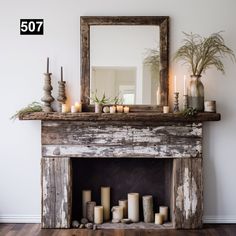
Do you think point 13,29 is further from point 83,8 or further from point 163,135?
point 163,135

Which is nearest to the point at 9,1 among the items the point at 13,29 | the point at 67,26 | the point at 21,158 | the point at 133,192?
the point at 13,29

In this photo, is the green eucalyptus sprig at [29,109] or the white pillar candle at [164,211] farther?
the white pillar candle at [164,211]

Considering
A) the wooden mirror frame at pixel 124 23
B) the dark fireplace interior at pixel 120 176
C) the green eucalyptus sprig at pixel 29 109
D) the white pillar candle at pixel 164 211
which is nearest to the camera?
the green eucalyptus sprig at pixel 29 109

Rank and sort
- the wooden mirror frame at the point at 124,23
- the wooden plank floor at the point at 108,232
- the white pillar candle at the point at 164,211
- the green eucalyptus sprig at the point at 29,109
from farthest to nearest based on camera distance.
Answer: the white pillar candle at the point at 164,211 < the wooden mirror frame at the point at 124,23 < the green eucalyptus sprig at the point at 29,109 < the wooden plank floor at the point at 108,232

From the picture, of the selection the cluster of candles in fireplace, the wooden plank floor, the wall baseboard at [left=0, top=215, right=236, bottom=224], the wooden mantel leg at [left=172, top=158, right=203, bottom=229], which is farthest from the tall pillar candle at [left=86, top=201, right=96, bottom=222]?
the wooden mantel leg at [left=172, top=158, right=203, bottom=229]

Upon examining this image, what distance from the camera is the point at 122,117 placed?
3461 millimetres

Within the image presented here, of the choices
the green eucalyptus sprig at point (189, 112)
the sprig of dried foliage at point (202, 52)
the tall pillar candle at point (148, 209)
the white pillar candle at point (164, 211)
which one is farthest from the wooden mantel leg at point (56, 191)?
the sprig of dried foliage at point (202, 52)

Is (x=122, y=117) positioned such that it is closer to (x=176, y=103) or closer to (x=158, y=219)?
(x=176, y=103)

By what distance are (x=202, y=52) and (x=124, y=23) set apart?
79 cm

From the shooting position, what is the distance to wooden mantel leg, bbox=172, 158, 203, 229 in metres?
3.57

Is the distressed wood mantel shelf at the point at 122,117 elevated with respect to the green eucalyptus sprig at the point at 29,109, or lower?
lower

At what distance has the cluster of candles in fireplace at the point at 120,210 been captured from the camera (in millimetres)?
3672

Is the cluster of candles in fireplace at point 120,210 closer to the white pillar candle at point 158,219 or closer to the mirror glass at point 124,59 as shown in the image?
the white pillar candle at point 158,219

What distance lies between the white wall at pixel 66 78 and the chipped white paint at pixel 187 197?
0.69ft
